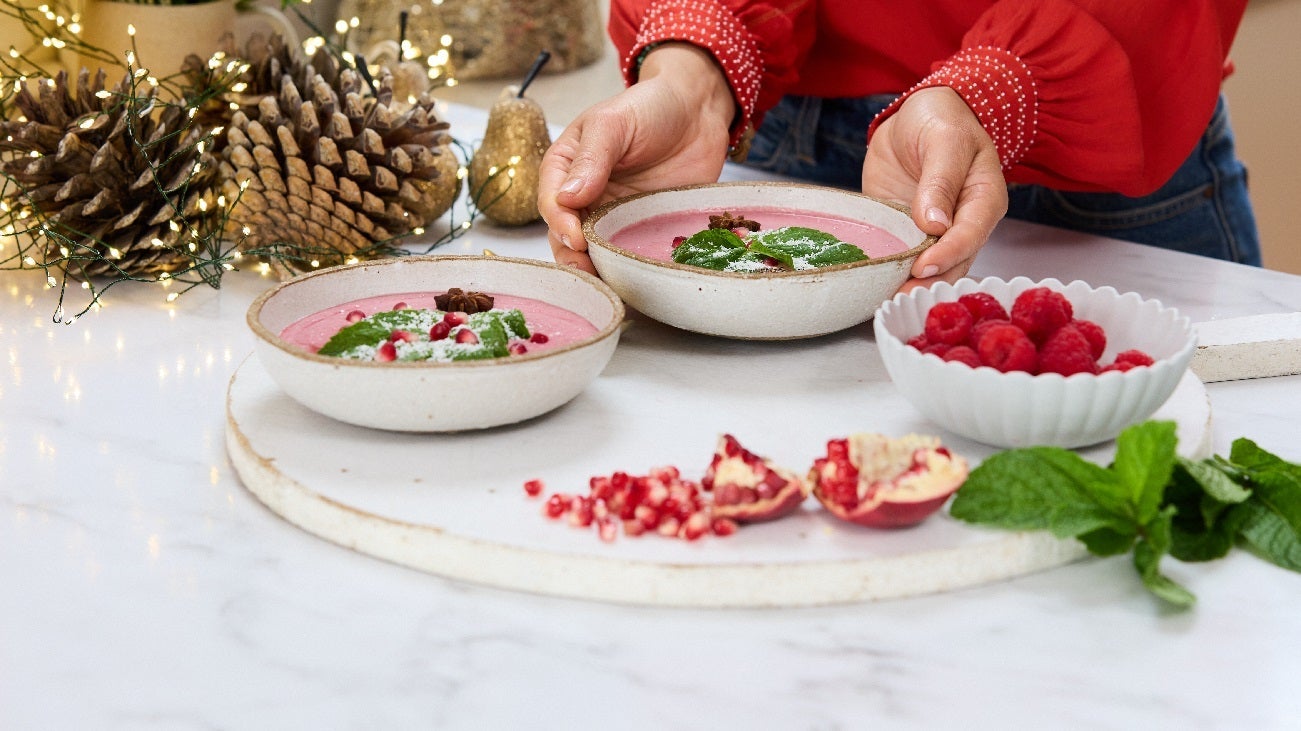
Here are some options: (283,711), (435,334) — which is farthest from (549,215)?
(283,711)

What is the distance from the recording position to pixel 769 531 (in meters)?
0.87

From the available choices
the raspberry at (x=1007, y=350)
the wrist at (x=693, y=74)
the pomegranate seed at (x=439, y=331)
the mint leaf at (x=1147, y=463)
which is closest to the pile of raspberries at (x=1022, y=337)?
the raspberry at (x=1007, y=350)

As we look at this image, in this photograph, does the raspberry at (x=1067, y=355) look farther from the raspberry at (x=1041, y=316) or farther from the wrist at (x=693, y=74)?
the wrist at (x=693, y=74)

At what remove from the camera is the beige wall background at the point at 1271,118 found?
8.92 ft

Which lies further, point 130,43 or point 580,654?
point 130,43

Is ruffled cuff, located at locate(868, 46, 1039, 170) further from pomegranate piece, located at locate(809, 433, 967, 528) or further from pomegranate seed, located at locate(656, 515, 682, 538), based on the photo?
pomegranate seed, located at locate(656, 515, 682, 538)

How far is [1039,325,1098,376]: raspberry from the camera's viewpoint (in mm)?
939

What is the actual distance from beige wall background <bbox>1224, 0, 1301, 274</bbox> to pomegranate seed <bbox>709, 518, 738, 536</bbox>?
231 cm

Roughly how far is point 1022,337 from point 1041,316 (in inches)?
2.4

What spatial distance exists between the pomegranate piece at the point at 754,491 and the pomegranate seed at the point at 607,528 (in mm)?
69

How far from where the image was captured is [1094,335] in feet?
3.26

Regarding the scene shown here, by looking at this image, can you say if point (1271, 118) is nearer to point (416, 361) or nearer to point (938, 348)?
→ point (938, 348)

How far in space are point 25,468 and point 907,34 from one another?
1149 mm

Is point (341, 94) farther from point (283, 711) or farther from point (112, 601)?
point (283, 711)
